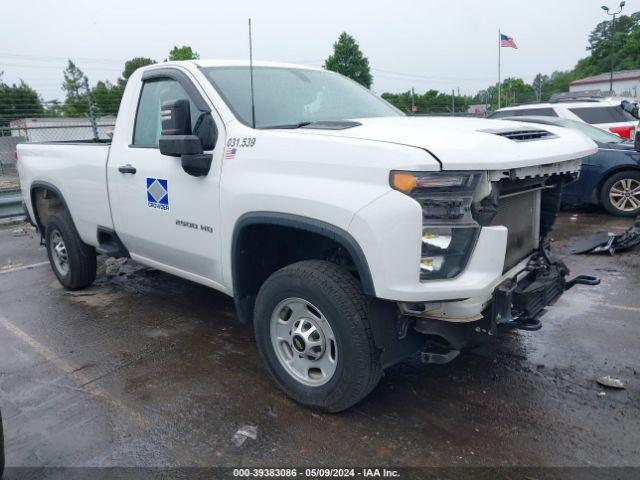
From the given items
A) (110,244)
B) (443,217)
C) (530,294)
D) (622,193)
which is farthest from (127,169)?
(622,193)

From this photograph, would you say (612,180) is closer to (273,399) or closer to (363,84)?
(273,399)

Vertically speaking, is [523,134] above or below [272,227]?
above

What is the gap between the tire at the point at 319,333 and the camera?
2912 millimetres

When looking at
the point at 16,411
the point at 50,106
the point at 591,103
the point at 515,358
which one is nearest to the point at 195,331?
the point at 16,411

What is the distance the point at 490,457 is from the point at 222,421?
1.53 m

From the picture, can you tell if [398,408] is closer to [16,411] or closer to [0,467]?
[0,467]

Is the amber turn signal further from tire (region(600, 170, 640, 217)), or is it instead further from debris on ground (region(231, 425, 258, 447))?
tire (region(600, 170, 640, 217))

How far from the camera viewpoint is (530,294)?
3.06 metres

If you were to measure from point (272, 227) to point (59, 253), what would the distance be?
3.54 metres

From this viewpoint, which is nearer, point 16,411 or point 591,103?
point 16,411

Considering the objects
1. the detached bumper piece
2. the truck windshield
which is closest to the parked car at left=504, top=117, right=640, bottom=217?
the truck windshield

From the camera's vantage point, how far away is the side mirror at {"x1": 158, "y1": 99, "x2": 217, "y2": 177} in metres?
3.45

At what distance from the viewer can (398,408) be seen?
11.0 feet

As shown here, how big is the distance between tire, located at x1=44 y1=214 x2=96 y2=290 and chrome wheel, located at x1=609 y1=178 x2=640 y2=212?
7.42 meters
